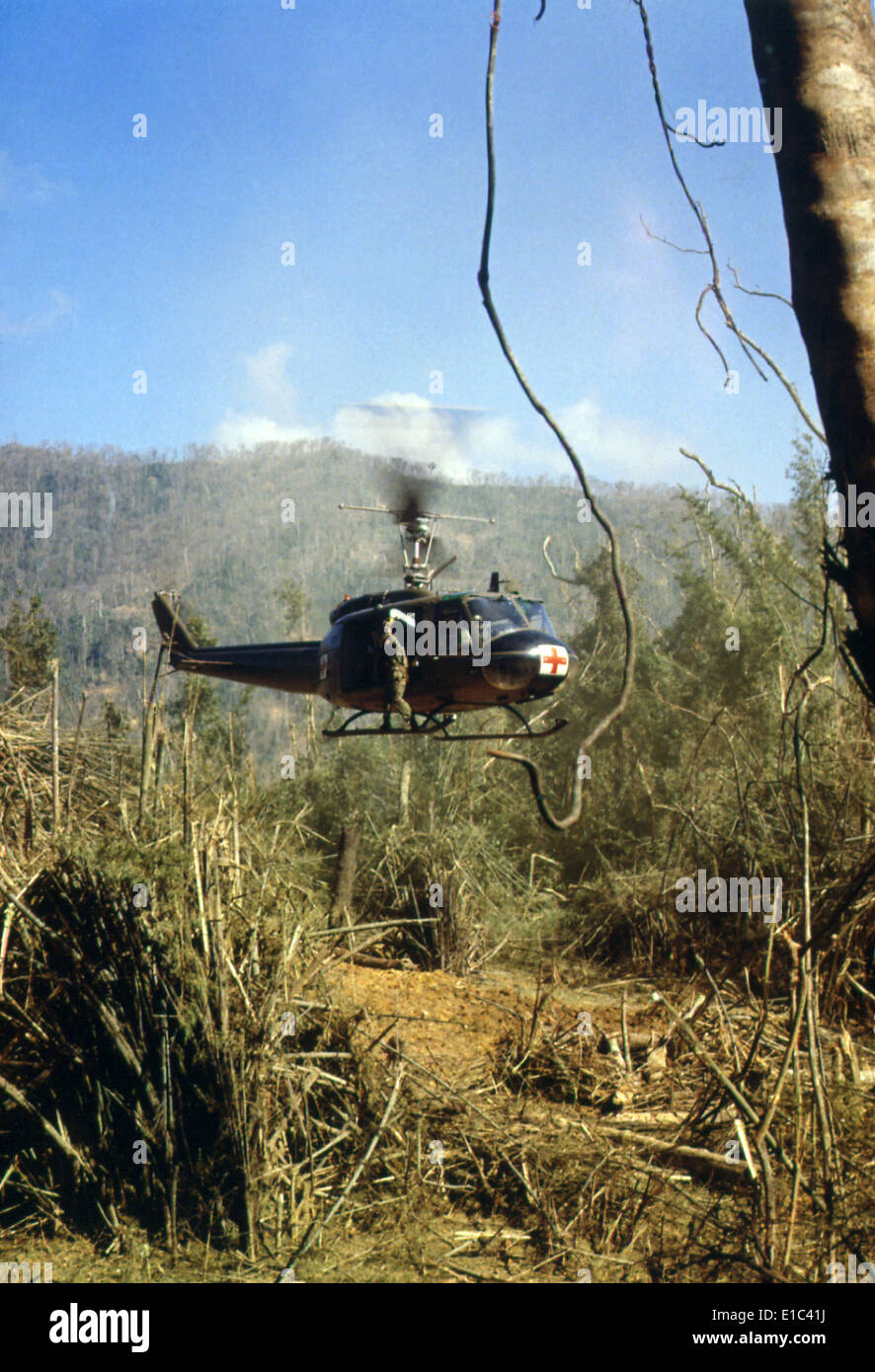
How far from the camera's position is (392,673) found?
885cm

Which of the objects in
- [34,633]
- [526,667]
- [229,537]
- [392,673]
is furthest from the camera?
[229,537]

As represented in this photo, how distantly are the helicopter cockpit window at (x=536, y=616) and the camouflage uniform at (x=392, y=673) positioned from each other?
1.23 meters

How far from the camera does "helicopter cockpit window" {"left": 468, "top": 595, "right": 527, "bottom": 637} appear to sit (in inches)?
351

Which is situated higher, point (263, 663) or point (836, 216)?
point (263, 663)

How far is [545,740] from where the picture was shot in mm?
20703

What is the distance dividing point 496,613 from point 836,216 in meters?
7.54

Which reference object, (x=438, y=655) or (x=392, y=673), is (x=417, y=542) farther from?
(x=392, y=673)

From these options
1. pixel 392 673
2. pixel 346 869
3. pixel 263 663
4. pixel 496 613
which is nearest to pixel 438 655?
pixel 392 673

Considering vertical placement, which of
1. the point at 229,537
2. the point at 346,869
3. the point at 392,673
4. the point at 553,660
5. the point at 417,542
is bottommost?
the point at 346,869

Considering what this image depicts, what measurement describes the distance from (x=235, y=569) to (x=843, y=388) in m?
100

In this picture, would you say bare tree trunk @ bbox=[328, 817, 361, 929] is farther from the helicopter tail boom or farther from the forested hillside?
the forested hillside

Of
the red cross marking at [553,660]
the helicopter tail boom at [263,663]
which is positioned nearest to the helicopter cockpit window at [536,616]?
the red cross marking at [553,660]

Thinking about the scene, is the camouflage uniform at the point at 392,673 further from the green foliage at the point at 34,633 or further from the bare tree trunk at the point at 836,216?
the green foliage at the point at 34,633
